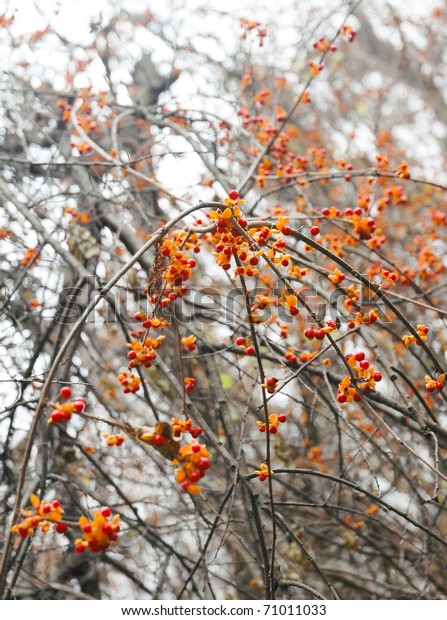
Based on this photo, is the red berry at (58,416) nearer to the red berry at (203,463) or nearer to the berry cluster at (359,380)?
the red berry at (203,463)

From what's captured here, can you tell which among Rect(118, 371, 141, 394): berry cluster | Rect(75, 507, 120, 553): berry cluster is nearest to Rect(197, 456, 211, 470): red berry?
Rect(75, 507, 120, 553): berry cluster

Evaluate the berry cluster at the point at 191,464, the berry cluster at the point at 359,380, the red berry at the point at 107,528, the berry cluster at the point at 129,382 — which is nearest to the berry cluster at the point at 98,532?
the red berry at the point at 107,528

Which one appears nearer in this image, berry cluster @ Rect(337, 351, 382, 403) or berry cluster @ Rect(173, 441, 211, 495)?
berry cluster @ Rect(173, 441, 211, 495)

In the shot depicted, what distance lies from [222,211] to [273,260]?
0.22 metres

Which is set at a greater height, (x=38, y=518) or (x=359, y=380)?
(x=359, y=380)

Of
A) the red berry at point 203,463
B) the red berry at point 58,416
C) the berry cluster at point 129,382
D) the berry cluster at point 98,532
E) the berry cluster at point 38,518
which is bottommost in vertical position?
the berry cluster at point 98,532

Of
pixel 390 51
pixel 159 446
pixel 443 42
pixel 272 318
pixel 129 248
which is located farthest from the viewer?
pixel 390 51

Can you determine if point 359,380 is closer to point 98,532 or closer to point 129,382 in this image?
point 129,382

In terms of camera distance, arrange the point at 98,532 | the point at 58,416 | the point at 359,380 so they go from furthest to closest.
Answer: the point at 359,380
the point at 58,416
the point at 98,532

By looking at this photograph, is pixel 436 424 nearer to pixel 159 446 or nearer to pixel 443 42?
pixel 159 446

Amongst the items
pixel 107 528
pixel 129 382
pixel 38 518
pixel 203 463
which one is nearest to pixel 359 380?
pixel 203 463

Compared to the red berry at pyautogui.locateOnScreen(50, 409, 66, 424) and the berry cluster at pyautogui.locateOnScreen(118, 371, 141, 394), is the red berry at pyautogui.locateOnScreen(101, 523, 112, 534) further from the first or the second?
the berry cluster at pyautogui.locateOnScreen(118, 371, 141, 394)

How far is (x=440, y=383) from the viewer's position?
1.75m
